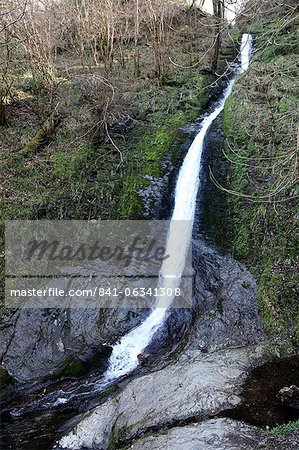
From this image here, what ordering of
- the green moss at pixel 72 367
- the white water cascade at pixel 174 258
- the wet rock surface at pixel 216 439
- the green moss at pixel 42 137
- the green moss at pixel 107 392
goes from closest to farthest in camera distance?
the wet rock surface at pixel 216 439 → the green moss at pixel 107 392 → the green moss at pixel 72 367 → the white water cascade at pixel 174 258 → the green moss at pixel 42 137

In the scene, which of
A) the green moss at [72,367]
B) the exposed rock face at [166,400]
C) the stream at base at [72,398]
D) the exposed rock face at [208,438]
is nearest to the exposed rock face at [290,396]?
the exposed rock face at [166,400]

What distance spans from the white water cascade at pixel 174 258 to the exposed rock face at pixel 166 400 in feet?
2.77

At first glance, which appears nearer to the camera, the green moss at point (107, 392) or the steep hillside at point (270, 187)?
the green moss at point (107, 392)

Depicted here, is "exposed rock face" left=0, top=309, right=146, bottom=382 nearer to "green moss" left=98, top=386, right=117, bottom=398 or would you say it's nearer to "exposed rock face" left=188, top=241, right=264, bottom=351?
"green moss" left=98, top=386, right=117, bottom=398

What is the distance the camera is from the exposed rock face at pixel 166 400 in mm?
5074

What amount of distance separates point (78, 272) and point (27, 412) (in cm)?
287

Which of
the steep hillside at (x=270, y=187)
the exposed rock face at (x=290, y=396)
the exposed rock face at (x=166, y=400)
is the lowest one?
the exposed rock face at (x=166, y=400)

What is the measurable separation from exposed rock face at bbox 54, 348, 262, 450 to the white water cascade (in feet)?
2.77

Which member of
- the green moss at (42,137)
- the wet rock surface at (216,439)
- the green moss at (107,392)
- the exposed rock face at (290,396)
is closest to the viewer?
the wet rock surface at (216,439)

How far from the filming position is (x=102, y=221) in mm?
8898

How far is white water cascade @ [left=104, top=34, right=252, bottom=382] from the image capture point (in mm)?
6711

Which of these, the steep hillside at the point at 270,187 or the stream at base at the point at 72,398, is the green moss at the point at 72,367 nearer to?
the stream at base at the point at 72,398

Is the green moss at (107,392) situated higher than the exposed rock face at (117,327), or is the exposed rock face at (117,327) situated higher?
the exposed rock face at (117,327)

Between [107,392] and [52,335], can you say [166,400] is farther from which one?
[52,335]
